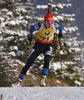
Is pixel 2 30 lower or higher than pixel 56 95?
lower

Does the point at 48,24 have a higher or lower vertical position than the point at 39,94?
higher

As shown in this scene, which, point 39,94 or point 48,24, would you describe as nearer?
point 39,94

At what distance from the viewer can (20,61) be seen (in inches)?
434

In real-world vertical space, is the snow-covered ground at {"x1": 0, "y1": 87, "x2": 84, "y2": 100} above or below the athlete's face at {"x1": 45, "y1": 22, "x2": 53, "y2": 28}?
below

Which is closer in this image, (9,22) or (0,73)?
(0,73)

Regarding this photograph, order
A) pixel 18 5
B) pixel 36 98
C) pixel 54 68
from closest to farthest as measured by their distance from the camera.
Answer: pixel 36 98 → pixel 54 68 → pixel 18 5

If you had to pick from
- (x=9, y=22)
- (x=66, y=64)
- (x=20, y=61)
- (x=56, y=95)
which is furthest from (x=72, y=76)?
(x=56, y=95)

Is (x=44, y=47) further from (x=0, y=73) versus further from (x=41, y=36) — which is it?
(x=0, y=73)

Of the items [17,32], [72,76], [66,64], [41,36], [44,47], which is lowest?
[72,76]

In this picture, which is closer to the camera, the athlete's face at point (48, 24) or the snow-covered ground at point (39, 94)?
the snow-covered ground at point (39, 94)

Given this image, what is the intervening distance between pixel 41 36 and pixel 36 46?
29cm

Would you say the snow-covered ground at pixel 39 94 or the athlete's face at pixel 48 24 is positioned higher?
the athlete's face at pixel 48 24

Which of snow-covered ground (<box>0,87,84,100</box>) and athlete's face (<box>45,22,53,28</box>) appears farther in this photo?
athlete's face (<box>45,22,53,28</box>)

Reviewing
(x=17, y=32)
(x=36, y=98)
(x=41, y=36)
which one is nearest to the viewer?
(x=36, y=98)
